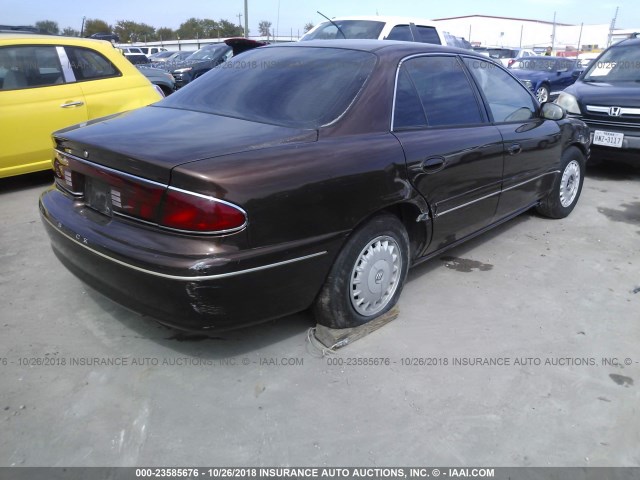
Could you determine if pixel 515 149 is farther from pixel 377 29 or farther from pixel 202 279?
pixel 377 29

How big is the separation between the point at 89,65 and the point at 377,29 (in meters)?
4.29

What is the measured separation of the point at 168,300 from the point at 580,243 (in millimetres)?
3563

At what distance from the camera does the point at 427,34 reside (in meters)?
8.55

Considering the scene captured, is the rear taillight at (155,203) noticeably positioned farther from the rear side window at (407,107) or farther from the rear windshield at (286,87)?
the rear side window at (407,107)

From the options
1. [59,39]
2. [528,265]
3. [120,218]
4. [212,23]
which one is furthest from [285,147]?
[212,23]

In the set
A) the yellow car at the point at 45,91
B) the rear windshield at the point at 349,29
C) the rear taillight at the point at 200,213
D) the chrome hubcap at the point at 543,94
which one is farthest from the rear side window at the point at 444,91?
the chrome hubcap at the point at 543,94

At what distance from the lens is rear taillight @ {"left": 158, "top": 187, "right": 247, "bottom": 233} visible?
2109 mm

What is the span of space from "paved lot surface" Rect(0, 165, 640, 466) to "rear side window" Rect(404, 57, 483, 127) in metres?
1.10

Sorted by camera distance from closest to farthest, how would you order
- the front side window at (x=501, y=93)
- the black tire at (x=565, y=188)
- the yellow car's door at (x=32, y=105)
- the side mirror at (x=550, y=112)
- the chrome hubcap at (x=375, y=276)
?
the chrome hubcap at (x=375, y=276) → the front side window at (x=501, y=93) → the side mirror at (x=550, y=112) → the black tire at (x=565, y=188) → the yellow car's door at (x=32, y=105)

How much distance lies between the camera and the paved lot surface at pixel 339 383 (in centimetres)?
211

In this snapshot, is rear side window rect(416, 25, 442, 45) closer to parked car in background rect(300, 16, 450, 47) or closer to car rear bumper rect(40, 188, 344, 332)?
parked car in background rect(300, 16, 450, 47)

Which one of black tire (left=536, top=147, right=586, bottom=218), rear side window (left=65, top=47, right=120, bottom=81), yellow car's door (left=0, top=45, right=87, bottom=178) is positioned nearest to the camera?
black tire (left=536, top=147, right=586, bottom=218)

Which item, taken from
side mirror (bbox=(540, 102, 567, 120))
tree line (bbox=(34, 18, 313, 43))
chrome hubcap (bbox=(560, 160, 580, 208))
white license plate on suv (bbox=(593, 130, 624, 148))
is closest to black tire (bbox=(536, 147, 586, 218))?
chrome hubcap (bbox=(560, 160, 580, 208))

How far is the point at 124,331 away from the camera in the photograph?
2.85 meters
